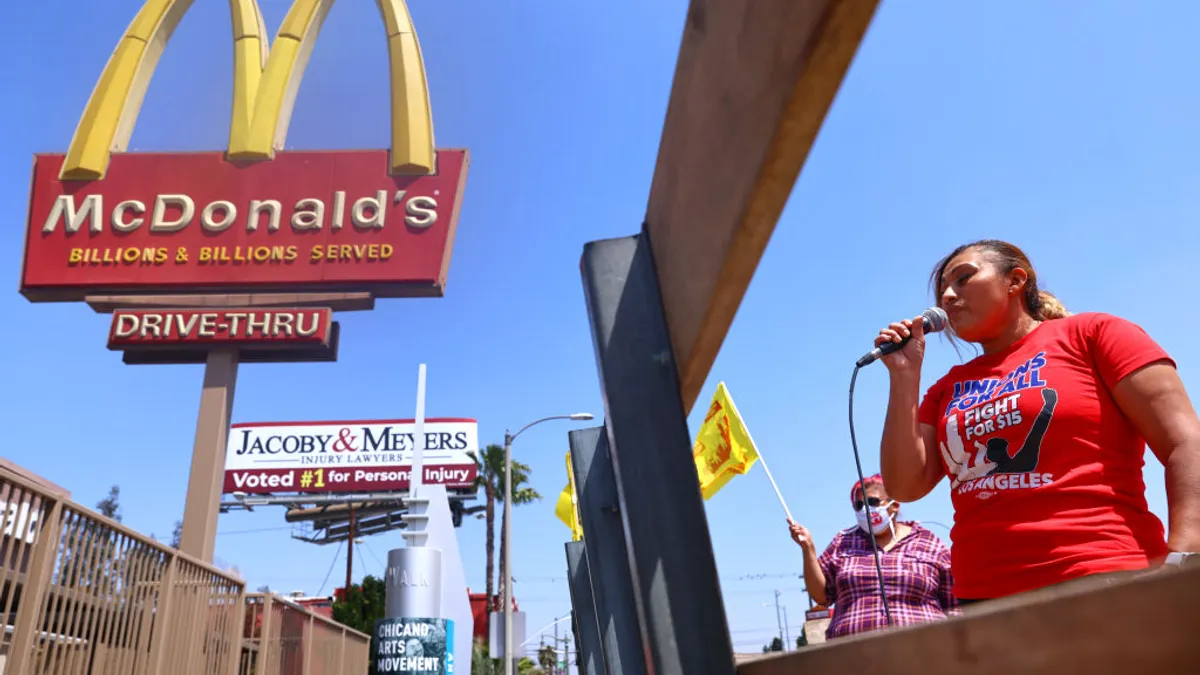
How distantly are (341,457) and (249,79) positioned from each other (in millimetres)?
26789

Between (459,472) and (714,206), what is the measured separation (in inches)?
1472

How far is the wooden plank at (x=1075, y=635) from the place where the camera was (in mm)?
360

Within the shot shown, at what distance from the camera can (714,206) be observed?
1.16 m

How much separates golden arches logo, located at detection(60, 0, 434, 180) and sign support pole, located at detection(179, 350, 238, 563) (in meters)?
4.15

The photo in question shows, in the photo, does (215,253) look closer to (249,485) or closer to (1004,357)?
(1004,357)

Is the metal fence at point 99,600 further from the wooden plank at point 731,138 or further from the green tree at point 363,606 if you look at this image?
the green tree at point 363,606

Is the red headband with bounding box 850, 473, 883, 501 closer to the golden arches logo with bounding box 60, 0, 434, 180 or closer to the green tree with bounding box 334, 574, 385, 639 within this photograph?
the golden arches logo with bounding box 60, 0, 434, 180

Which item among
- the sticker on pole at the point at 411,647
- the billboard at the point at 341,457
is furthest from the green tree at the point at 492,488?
the sticker on pole at the point at 411,647

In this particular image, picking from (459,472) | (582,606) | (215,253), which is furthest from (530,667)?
(582,606)

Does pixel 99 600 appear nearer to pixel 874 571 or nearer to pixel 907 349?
pixel 874 571

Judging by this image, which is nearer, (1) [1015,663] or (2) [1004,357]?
(1) [1015,663]

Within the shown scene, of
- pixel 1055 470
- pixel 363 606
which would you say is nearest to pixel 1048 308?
pixel 1055 470

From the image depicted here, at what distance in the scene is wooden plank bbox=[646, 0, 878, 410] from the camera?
0.83 meters

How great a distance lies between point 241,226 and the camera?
13992 mm
